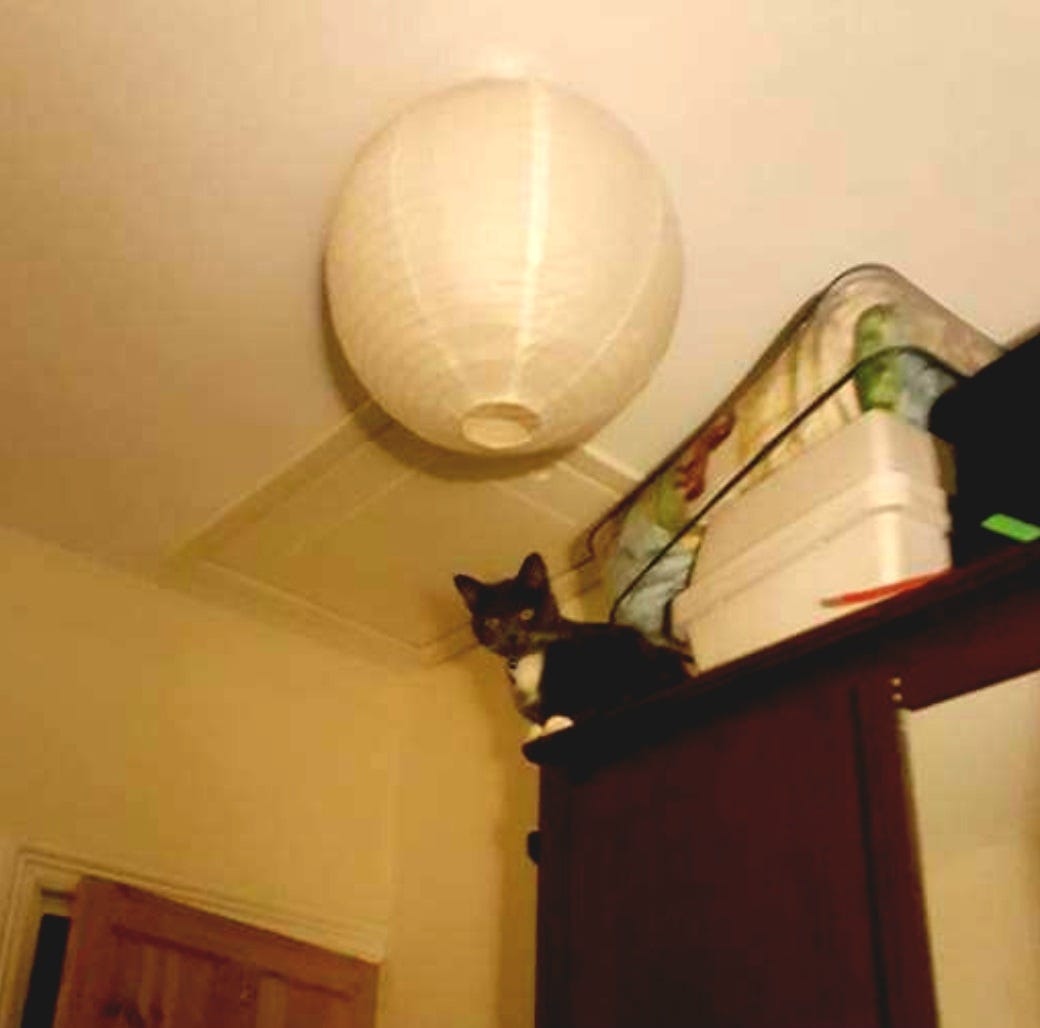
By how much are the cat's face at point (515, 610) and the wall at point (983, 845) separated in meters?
0.81

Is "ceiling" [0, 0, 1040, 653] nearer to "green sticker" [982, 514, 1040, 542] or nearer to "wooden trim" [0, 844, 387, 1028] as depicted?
"green sticker" [982, 514, 1040, 542]

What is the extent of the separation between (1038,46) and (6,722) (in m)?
1.88

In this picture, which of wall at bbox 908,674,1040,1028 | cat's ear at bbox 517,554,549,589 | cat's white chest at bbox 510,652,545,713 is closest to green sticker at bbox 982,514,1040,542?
wall at bbox 908,674,1040,1028

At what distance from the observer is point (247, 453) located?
6.98 feet

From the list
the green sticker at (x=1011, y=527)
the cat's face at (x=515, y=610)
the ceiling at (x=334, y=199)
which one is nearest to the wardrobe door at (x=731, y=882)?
the green sticker at (x=1011, y=527)

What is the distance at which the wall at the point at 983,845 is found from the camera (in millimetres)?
1124

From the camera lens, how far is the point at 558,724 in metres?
1.61

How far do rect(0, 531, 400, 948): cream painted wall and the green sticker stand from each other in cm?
154

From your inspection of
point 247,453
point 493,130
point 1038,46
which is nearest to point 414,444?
point 247,453

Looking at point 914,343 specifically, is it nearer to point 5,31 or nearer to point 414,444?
point 414,444

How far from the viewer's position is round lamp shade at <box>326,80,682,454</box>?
131 centimetres

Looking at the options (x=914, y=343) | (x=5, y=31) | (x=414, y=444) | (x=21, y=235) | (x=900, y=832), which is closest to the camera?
(x=900, y=832)

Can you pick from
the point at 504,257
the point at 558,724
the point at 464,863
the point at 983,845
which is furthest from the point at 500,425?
the point at 464,863

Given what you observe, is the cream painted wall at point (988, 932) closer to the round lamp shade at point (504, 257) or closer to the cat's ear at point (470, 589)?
the round lamp shade at point (504, 257)
